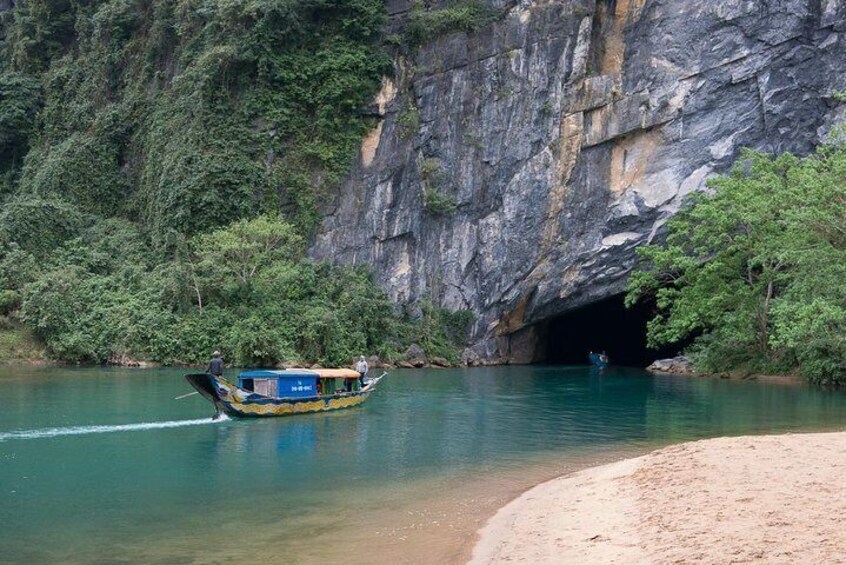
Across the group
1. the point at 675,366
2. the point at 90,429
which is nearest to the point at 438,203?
the point at 675,366

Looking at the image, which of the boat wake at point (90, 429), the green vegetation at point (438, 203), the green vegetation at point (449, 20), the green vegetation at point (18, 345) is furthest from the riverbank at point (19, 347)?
the green vegetation at point (449, 20)

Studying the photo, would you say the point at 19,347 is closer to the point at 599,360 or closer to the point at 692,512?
the point at 599,360

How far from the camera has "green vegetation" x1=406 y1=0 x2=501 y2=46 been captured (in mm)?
41562

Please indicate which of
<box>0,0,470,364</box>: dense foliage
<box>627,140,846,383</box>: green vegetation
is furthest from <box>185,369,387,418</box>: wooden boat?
<box>627,140,846,383</box>: green vegetation

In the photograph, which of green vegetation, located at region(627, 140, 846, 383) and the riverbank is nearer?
green vegetation, located at region(627, 140, 846, 383)

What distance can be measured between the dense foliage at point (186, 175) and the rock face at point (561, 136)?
91.6 inches

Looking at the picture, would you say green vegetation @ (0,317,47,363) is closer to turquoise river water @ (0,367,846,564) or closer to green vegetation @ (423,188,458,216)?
turquoise river water @ (0,367,846,564)

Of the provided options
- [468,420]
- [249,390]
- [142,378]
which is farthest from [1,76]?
[468,420]

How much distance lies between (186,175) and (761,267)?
1025 inches

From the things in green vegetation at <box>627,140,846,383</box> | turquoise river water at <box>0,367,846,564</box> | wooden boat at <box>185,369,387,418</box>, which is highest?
green vegetation at <box>627,140,846,383</box>

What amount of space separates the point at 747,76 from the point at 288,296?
73.3 feet

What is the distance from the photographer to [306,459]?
52.4ft

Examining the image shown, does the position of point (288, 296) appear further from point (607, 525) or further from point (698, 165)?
point (607, 525)

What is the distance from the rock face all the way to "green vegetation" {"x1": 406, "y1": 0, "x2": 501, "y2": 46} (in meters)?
0.44
